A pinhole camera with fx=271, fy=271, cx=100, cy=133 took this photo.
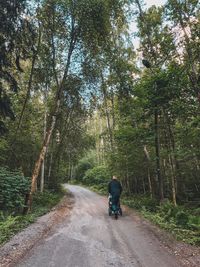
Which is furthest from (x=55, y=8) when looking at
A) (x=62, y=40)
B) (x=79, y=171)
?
(x=79, y=171)

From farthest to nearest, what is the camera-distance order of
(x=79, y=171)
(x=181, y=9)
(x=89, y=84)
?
(x=79, y=171) < (x=89, y=84) < (x=181, y=9)

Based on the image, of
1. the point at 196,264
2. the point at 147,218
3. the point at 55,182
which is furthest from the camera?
the point at 55,182

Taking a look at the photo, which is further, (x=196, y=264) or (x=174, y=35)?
(x=174, y=35)

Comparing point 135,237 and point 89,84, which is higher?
point 89,84

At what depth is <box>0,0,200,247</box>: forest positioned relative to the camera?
11.0 m

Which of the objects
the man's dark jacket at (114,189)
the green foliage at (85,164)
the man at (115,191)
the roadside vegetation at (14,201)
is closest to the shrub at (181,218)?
the man at (115,191)

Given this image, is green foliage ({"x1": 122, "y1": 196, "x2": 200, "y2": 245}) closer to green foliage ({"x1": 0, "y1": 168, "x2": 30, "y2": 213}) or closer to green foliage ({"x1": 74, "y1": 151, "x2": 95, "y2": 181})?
green foliage ({"x1": 0, "y1": 168, "x2": 30, "y2": 213})

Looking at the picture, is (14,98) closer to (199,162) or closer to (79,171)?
(199,162)

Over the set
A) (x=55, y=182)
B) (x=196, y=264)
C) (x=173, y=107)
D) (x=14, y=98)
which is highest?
(x=14, y=98)

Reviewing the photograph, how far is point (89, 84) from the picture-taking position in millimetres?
20516

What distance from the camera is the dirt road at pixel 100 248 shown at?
5.61 metres

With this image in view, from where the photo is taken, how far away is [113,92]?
2389cm

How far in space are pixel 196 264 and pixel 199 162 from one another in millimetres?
13458

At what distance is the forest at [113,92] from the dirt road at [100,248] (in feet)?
4.28
